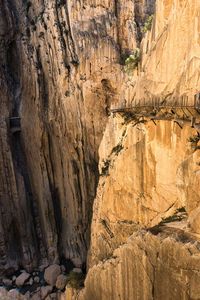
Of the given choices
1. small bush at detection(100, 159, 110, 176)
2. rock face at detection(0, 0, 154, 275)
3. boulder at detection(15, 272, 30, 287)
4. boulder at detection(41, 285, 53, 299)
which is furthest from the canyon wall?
boulder at detection(15, 272, 30, 287)

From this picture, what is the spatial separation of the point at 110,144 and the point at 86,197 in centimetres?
895

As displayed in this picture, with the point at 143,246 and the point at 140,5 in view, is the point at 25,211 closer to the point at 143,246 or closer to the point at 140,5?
Answer: the point at 143,246

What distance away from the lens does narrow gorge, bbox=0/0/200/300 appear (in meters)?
7.16

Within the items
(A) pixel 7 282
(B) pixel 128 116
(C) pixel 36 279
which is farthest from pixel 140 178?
(A) pixel 7 282

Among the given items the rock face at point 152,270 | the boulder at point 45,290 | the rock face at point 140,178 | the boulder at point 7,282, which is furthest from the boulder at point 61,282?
the rock face at point 152,270

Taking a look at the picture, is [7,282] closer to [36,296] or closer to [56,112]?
[36,296]

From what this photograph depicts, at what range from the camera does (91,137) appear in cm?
1823

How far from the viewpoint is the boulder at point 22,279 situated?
55.3 feet

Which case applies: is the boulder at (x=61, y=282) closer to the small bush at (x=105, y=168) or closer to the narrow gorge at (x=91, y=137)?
the narrow gorge at (x=91, y=137)

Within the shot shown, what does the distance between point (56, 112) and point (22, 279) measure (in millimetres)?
13945

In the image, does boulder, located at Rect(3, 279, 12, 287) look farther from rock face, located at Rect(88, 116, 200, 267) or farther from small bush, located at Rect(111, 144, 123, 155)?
small bush, located at Rect(111, 144, 123, 155)

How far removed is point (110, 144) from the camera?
36.5ft

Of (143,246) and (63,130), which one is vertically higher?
(63,130)

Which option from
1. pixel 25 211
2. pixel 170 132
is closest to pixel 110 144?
pixel 170 132
